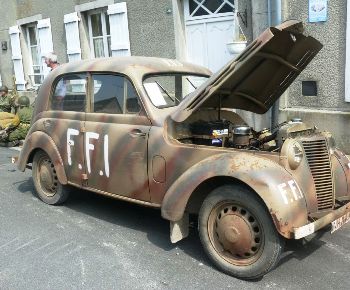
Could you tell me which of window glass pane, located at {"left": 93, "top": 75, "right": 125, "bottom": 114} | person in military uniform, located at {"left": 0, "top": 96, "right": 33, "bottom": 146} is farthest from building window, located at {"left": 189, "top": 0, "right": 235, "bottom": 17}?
window glass pane, located at {"left": 93, "top": 75, "right": 125, "bottom": 114}

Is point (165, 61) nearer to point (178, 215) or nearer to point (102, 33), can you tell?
point (178, 215)

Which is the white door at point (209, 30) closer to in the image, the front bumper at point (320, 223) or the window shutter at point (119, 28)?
the window shutter at point (119, 28)

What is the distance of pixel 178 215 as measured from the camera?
152 inches

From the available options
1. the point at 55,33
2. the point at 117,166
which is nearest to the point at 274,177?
the point at 117,166

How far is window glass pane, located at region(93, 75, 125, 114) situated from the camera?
4.61 meters

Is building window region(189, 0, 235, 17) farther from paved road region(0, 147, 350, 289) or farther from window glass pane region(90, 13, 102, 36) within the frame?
paved road region(0, 147, 350, 289)

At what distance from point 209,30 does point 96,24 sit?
12.9 feet

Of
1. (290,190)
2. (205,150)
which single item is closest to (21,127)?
(205,150)

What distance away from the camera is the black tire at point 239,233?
342cm

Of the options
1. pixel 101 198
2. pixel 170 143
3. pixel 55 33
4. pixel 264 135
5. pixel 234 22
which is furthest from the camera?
pixel 55 33

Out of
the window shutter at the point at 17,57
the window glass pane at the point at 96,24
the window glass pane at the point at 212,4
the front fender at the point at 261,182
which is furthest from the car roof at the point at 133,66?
the window shutter at the point at 17,57

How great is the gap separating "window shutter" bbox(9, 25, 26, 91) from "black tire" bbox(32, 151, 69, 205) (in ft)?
32.8

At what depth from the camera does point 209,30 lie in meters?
9.33

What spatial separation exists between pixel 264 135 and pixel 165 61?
54.1 inches
